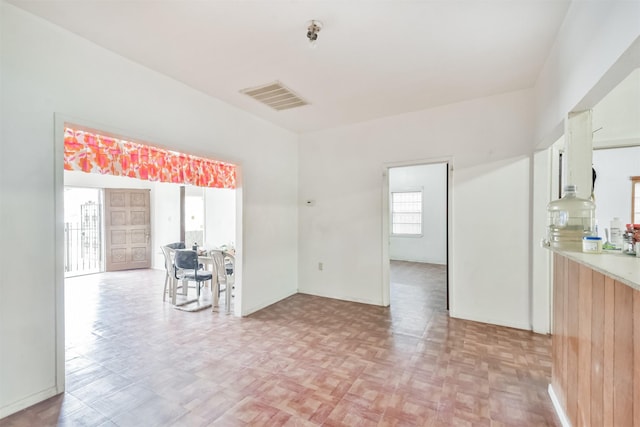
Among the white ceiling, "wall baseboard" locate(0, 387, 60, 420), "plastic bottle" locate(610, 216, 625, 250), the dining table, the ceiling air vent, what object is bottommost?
"wall baseboard" locate(0, 387, 60, 420)

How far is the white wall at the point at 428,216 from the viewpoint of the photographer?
7.33m

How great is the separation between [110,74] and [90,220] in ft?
19.4

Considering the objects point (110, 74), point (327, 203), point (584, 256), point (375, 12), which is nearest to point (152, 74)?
point (110, 74)

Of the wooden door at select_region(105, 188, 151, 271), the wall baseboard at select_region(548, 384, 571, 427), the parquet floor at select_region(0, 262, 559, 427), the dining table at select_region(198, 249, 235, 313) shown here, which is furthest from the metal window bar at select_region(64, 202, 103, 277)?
the wall baseboard at select_region(548, 384, 571, 427)

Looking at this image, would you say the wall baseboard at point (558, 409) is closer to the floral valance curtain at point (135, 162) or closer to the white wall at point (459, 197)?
the white wall at point (459, 197)

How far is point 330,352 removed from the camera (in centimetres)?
274

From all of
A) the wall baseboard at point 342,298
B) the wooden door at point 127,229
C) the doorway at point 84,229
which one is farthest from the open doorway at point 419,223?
the doorway at point 84,229

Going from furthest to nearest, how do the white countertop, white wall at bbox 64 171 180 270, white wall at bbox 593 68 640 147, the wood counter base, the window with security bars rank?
the window with security bars, white wall at bbox 64 171 180 270, white wall at bbox 593 68 640 147, the wood counter base, the white countertop

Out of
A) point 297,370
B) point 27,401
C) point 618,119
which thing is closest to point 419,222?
point 618,119

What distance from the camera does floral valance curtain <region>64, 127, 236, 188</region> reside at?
3076 millimetres

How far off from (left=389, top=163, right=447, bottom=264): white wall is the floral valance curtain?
4.77m

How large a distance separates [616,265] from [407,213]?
22.5 feet

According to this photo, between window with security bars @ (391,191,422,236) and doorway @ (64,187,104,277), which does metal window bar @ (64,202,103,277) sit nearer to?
doorway @ (64,187,104,277)

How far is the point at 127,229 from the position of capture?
6824mm
